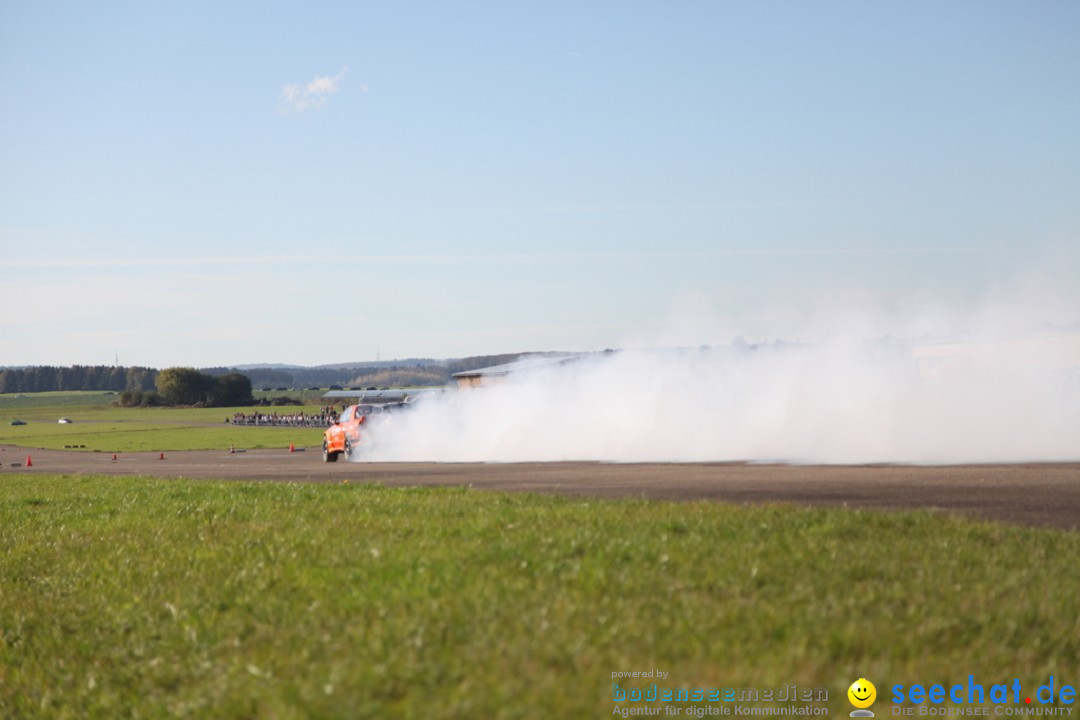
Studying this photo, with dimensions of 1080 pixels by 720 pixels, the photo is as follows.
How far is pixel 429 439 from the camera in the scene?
42094 mm

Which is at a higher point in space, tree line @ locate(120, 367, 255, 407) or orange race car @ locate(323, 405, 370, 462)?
tree line @ locate(120, 367, 255, 407)

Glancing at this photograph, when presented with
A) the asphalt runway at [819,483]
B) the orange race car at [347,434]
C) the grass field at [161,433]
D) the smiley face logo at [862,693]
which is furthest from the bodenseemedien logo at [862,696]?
the grass field at [161,433]

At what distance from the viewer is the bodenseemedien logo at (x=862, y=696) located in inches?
254

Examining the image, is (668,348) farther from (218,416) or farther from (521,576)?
(218,416)

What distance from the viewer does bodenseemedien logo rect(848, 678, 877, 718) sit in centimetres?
645

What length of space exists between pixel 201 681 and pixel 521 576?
8.35 ft

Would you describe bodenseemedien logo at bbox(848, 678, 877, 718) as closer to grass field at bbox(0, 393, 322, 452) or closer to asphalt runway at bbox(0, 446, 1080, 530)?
asphalt runway at bbox(0, 446, 1080, 530)

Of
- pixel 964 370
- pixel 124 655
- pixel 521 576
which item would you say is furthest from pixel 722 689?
pixel 964 370

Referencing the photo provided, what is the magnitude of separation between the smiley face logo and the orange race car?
35.3 metres

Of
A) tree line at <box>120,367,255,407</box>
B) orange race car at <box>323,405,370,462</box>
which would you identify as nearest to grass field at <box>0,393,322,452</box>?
tree line at <box>120,367,255,407</box>

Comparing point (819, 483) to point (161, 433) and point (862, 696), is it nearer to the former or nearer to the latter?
point (862, 696)

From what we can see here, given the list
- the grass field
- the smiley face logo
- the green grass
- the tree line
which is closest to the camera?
the smiley face logo

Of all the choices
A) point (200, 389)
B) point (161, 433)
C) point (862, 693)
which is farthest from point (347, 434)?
point (200, 389)

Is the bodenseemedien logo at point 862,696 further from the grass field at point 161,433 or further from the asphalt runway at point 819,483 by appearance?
the grass field at point 161,433
